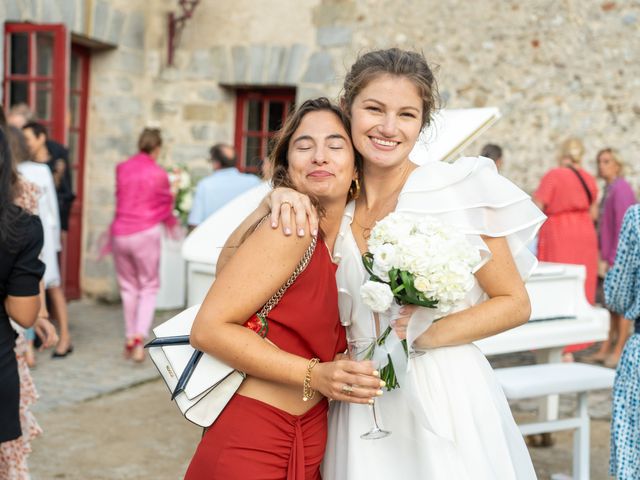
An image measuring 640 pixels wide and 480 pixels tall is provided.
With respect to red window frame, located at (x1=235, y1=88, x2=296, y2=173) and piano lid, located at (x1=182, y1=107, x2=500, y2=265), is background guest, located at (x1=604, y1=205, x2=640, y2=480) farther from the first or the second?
red window frame, located at (x1=235, y1=88, x2=296, y2=173)

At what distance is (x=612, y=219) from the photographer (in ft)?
23.0

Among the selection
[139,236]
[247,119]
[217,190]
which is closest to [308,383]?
[139,236]

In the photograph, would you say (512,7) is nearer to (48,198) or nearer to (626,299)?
(48,198)

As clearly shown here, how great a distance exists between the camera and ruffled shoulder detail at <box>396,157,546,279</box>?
2.22 m

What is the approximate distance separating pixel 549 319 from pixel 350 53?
4738 mm

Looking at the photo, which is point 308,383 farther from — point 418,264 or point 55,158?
point 55,158

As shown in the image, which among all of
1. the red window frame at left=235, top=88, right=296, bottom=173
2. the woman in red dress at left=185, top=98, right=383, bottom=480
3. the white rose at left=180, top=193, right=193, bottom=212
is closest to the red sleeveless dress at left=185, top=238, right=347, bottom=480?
the woman in red dress at left=185, top=98, right=383, bottom=480

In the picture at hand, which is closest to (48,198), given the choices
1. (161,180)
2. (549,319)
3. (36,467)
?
(161,180)

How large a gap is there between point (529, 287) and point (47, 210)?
348 centimetres

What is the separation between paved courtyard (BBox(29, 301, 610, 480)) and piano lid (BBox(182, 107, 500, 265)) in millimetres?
1136

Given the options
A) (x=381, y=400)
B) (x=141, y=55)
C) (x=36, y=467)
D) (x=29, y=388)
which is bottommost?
(x=36, y=467)

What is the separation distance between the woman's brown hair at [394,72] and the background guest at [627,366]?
1.03 metres

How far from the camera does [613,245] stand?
7004 mm

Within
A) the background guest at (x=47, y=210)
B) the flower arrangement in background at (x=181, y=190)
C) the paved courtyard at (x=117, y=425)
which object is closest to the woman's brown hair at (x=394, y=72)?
the paved courtyard at (x=117, y=425)
